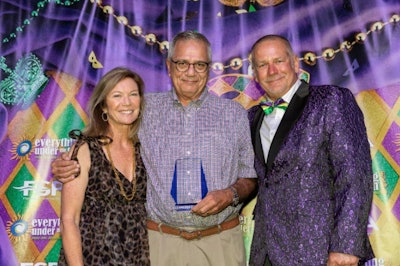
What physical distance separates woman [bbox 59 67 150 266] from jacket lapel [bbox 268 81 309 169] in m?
0.65

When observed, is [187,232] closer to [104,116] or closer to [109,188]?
[109,188]

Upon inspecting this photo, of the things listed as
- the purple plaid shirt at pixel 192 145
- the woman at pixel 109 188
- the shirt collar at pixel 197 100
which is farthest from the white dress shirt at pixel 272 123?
the woman at pixel 109 188

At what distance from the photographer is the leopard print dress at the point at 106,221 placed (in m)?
2.44

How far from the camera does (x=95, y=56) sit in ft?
11.9

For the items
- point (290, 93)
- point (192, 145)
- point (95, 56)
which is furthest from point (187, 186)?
point (95, 56)

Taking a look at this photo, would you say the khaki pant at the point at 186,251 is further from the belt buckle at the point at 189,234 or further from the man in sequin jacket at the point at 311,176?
the man in sequin jacket at the point at 311,176

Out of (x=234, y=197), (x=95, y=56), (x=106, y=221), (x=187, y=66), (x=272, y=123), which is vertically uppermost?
(x=95, y=56)

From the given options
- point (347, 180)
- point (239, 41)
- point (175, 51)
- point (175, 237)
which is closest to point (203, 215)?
point (175, 237)

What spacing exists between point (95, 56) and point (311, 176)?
1.88 m

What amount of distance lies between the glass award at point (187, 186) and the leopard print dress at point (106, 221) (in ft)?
0.72

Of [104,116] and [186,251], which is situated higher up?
[104,116]

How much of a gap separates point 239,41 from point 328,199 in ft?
5.12

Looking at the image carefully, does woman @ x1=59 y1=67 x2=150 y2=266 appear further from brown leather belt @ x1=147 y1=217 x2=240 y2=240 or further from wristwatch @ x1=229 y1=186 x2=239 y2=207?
wristwatch @ x1=229 y1=186 x2=239 y2=207

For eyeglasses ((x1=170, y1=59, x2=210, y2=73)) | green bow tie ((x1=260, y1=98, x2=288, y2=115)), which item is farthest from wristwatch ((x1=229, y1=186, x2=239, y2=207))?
eyeglasses ((x1=170, y1=59, x2=210, y2=73))
